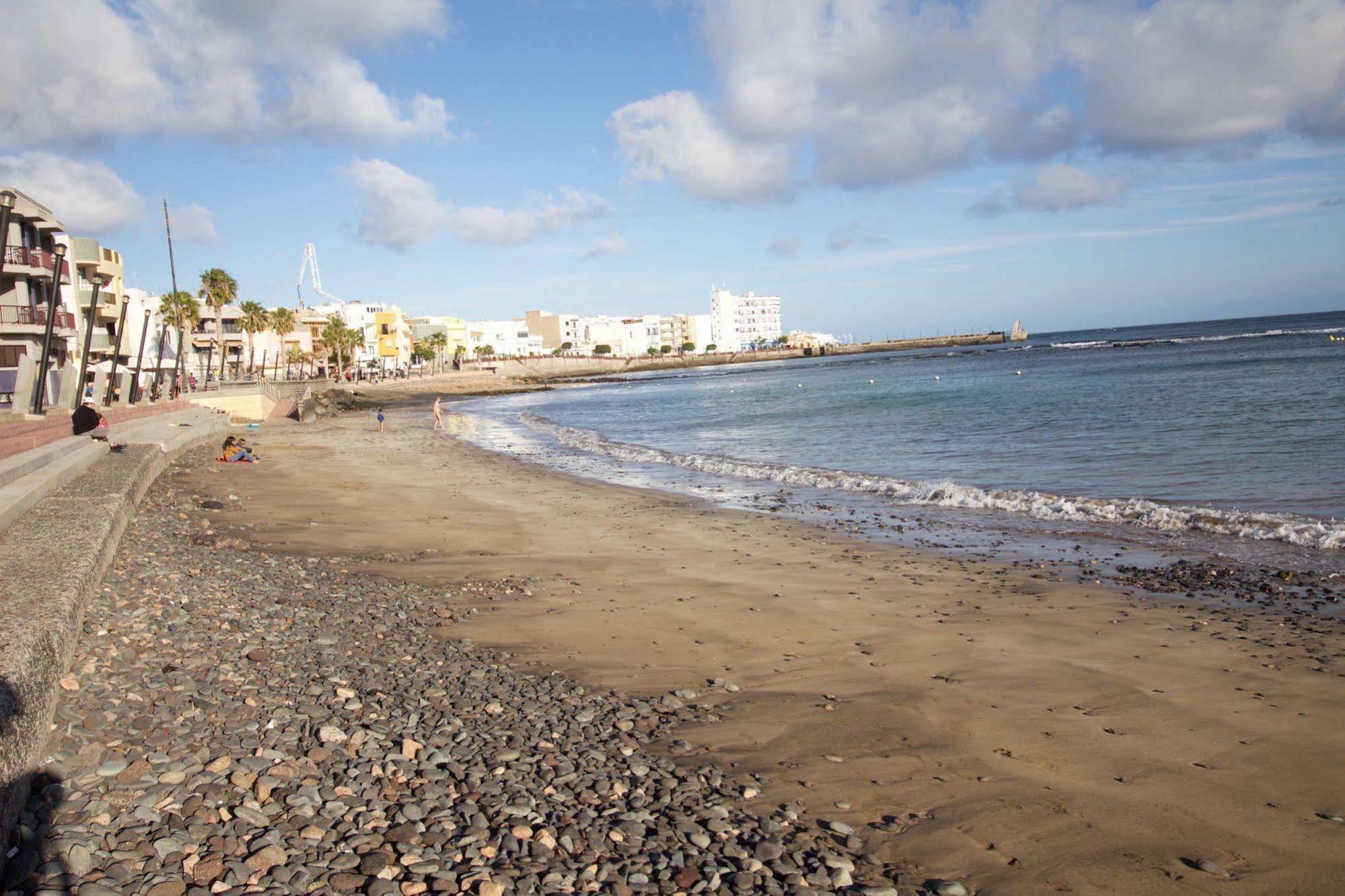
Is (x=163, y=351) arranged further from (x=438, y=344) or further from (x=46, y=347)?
(x=438, y=344)

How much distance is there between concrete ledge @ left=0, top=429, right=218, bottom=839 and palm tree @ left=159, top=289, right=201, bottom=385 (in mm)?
50743

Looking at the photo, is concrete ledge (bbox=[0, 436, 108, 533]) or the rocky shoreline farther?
concrete ledge (bbox=[0, 436, 108, 533])

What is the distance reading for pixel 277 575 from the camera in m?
9.21

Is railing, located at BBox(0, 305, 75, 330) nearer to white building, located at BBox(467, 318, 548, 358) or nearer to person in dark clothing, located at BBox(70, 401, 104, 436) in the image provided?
person in dark clothing, located at BBox(70, 401, 104, 436)

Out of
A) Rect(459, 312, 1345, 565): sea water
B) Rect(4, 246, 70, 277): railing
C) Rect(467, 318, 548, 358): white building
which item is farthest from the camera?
Rect(467, 318, 548, 358): white building

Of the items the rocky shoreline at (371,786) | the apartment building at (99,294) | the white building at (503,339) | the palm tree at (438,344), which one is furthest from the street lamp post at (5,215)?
the white building at (503,339)

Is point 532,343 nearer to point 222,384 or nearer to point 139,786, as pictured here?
point 222,384

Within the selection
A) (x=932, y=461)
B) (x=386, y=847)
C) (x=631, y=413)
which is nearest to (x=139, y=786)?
(x=386, y=847)

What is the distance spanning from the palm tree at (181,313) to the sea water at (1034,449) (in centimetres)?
2038

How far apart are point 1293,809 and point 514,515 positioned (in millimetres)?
12600

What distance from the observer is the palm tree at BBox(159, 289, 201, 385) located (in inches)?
2329

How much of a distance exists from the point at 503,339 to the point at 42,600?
599 ft

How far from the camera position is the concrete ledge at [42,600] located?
12.8ft

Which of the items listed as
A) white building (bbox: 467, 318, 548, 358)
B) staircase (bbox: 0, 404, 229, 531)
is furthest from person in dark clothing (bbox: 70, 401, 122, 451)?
white building (bbox: 467, 318, 548, 358)
